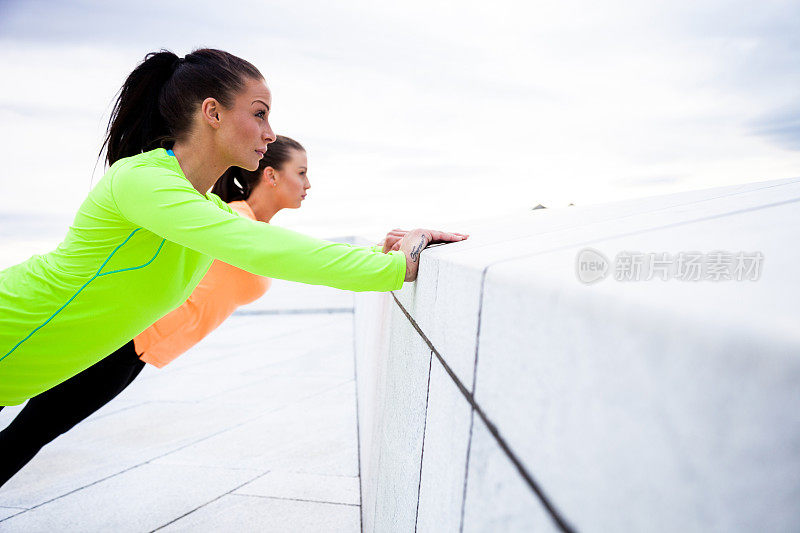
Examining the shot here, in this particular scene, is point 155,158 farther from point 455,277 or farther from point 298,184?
point 298,184

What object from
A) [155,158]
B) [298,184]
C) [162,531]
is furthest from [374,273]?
[298,184]

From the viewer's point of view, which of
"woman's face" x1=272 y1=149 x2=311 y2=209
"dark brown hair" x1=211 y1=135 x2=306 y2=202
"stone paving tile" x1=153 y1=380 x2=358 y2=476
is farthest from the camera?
"woman's face" x1=272 y1=149 x2=311 y2=209

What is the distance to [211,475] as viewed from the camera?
313cm

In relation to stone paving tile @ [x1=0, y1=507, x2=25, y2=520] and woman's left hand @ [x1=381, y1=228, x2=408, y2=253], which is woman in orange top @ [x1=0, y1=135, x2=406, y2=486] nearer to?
woman's left hand @ [x1=381, y1=228, x2=408, y2=253]

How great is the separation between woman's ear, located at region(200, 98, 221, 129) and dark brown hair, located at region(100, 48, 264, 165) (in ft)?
0.09

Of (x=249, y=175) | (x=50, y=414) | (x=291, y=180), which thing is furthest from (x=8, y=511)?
(x=291, y=180)

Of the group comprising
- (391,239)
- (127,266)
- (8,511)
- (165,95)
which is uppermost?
(165,95)

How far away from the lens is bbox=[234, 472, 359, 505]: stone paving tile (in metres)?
2.86

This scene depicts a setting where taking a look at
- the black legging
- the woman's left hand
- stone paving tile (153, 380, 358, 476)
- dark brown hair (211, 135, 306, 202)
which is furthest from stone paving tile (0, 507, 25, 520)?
the woman's left hand

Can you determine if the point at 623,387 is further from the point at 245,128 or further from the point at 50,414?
the point at 50,414

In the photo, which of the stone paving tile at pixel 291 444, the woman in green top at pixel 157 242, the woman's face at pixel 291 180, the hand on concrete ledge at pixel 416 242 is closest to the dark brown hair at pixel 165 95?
the woman in green top at pixel 157 242

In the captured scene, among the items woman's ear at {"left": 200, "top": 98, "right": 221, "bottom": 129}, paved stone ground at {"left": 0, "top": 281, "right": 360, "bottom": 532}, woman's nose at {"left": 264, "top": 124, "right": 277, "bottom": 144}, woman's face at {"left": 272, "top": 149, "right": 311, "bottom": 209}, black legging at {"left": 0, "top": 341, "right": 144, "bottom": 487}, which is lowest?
paved stone ground at {"left": 0, "top": 281, "right": 360, "bottom": 532}

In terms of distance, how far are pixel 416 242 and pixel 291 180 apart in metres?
2.49

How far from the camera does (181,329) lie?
2.90 m
